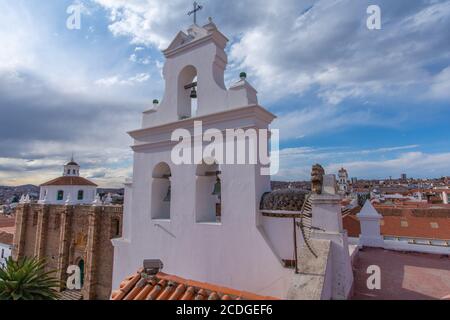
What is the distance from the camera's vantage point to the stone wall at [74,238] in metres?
16.8

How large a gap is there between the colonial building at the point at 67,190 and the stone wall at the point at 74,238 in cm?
322

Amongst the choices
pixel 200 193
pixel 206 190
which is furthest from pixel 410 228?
pixel 200 193

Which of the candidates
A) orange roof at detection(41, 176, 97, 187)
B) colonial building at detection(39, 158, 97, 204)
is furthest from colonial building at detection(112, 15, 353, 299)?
orange roof at detection(41, 176, 97, 187)

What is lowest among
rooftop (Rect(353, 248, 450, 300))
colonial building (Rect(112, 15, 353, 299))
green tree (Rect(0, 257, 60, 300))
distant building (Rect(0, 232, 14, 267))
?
distant building (Rect(0, 232, 14, 267))

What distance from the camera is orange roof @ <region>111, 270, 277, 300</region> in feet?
12.4

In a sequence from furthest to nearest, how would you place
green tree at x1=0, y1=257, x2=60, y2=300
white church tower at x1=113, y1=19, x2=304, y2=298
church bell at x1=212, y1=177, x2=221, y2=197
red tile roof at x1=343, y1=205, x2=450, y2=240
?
red tile roof at x1=343, y1=205, x2=450, y2=240 → green tree at x1=0, y1=257, x2=60, y2=300 → church bell at x1=212, y1=177, x2=221, y2=197 → white church tower at x1=113, y1=19, x2=304, y2=298

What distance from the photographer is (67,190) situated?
92.8ft

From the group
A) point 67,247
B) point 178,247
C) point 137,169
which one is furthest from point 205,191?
point 67,247

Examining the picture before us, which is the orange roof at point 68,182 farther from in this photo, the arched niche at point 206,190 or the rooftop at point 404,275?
the rooftop at point 404,275

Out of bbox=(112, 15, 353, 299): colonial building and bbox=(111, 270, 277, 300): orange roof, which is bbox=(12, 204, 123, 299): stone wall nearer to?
bbox=(112, 15, 353, 299): colonial building

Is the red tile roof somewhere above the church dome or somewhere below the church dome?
below

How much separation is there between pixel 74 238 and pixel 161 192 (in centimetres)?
1776

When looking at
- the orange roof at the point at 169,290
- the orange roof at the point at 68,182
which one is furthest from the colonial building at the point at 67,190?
the orange roof at the point at 169,290

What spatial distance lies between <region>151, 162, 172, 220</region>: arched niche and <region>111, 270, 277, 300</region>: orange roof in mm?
1606
